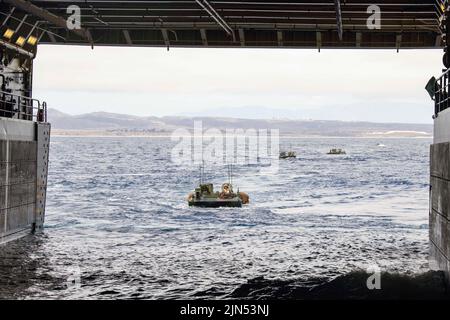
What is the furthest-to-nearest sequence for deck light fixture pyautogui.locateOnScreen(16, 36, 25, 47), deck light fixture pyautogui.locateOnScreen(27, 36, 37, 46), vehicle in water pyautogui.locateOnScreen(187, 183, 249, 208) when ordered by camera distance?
vehicle in water pyautogui.locateOnScreen(187, 183, 249, 208) → deck light fixture pyautogui.locateOnScreen(27, 36, 37, 46) → deck light fixture pyautogui.locateOnScreen(16, 36, 25, 47)

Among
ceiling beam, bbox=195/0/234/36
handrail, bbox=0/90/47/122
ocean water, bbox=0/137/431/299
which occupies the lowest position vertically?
ocean water, bbox=0/137/431/299

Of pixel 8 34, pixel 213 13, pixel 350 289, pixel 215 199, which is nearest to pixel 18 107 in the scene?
pixel 8 34

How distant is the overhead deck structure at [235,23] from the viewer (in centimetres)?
2788

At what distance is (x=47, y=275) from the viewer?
24.8m

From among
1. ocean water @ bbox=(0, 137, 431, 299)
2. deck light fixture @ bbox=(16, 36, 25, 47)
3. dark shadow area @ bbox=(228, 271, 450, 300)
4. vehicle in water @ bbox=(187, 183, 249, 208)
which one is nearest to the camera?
dark shadow area @ bbox=(228, 271, 450, 300)

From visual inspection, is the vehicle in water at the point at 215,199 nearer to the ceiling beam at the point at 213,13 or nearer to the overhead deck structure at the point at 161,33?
the overhead deck structure at the point at 161,33

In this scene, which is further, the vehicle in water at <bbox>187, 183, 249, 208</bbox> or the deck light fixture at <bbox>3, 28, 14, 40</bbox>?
the vehicle in water at <bbox>187, 183, 249, 208</bbox>

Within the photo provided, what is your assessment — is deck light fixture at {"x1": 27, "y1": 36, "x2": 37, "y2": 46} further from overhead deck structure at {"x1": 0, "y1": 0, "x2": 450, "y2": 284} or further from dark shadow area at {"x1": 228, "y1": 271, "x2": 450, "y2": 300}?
dark shadow area at {"x1": 228, "y1": 271, "x2": 450, "y2": 300}

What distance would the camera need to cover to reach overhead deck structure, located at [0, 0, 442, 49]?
27.9m

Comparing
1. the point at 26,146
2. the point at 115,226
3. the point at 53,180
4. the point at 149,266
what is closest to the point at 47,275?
the point at 149,266

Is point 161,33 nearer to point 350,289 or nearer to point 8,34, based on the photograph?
point 8,34

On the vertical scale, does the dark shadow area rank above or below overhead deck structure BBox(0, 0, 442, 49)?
below

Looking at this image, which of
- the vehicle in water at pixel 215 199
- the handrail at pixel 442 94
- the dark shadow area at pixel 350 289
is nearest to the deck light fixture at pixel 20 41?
the dark shadow area at pixel 350 289

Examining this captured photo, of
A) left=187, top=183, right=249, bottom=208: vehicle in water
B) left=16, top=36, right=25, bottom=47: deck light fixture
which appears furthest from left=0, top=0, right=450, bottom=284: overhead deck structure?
left=187, top=183, right=249, bottom=208: vehicle in water
